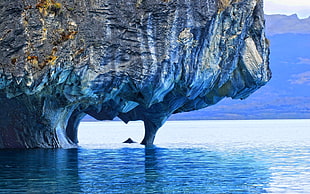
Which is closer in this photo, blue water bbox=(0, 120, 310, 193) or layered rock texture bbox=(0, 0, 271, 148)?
blue water bbox=(0, 120, 310, 193)

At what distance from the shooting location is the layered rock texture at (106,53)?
53.1 meters

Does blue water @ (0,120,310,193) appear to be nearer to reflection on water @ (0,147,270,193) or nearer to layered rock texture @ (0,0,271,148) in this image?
reflection on water @ (0,147,270,193)

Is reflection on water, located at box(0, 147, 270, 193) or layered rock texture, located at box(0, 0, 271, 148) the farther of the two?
layered rock texture, located at box(0, 0, 271, 148)

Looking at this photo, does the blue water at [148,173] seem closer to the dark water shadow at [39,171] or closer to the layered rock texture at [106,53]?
the dark water shadow at [39,171]

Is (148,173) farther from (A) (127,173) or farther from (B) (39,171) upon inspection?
(B) (39,171)

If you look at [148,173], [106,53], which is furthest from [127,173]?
[106,53]

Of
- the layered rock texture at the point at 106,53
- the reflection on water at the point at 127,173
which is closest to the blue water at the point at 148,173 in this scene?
the reflection on water at the point at 127,173

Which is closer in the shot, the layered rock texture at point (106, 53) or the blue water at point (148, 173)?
the blue water at point (148, 173)

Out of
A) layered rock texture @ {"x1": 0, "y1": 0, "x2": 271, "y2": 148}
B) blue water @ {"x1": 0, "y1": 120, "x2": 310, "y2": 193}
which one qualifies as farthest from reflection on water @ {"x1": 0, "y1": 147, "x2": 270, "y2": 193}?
layered rock texture @ {"x1": 0, "y1": 0, "x2": 271, "y2": 148}

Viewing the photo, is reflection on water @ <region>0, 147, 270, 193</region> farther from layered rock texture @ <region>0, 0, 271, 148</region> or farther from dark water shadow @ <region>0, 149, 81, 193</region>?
layered rock texture @ <region>0, 0, 271, 148</region>

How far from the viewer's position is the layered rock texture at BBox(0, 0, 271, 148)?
53.1 metres

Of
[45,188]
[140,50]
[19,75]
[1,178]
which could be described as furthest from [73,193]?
[140,50]

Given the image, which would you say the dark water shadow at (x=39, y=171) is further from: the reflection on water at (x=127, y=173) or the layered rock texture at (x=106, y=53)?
the layered rock texture at (x=106, y=53)

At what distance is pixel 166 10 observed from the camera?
56.4 metres
